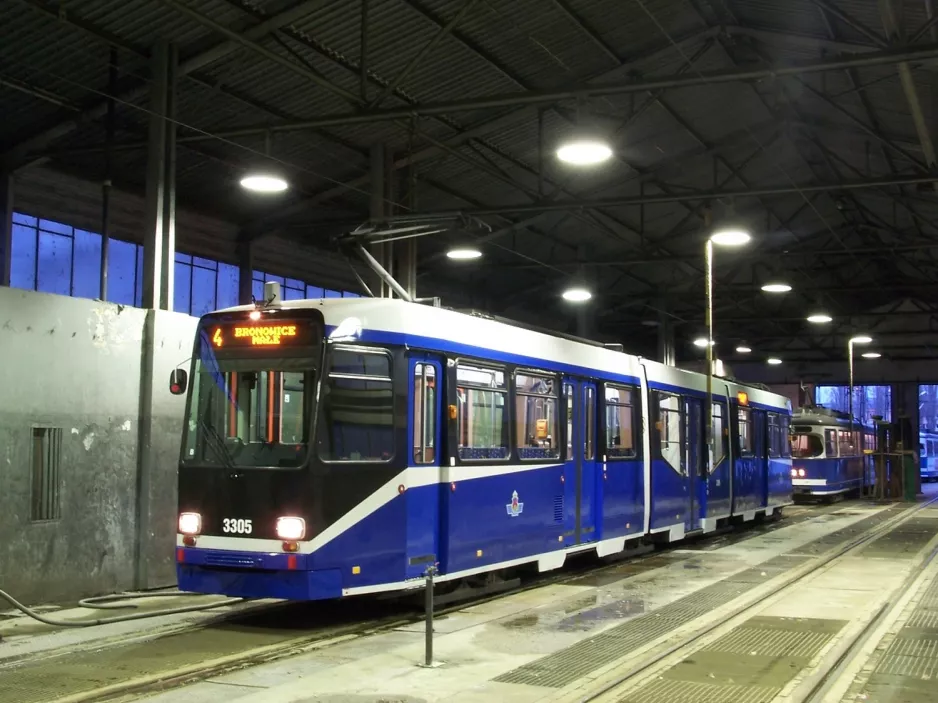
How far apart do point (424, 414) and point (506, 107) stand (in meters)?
11.7

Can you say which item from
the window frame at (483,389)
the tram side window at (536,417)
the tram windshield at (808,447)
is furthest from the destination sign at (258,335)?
the tram windshield at (808,447)

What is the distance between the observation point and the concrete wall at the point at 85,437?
447 inches

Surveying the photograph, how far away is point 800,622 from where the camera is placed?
10836 mm

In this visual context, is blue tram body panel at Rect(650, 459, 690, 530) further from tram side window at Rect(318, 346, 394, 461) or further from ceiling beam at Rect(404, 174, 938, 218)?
tram side window at Rect(318, 346, 394, 461)

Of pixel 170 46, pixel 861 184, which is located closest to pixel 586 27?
pixel 861 184

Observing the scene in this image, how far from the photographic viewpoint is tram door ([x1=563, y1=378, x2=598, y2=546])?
1412 cm

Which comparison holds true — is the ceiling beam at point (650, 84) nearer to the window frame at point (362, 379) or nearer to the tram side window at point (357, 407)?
the window frame at point (362, 379)

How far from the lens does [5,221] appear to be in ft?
65.9

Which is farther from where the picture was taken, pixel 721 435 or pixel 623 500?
pixel 721 435

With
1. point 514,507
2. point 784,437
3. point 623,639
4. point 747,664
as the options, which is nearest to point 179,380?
point 514,507

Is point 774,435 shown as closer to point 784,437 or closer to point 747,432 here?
point 784,437

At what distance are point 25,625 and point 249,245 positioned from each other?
1647 cm

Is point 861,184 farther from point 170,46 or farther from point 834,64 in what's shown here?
point 170,46

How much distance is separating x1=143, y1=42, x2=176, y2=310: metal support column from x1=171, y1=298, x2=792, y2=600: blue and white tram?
399cm
